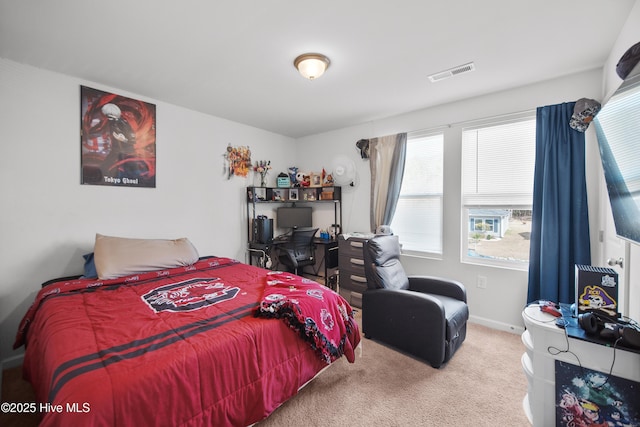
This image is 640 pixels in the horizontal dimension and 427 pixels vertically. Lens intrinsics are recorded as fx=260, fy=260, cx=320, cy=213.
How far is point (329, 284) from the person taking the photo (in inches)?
151

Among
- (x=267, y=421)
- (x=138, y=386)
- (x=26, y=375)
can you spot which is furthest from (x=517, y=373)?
(x=26, y=375)

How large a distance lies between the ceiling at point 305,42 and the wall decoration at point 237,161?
0.94 metres

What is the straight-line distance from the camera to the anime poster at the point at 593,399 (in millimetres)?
1268

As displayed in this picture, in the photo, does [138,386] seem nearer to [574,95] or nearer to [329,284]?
[329,284]

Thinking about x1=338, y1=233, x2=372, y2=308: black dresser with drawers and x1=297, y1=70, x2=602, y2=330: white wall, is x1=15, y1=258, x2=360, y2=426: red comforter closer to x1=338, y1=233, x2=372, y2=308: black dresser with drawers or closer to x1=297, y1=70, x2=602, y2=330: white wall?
x1=338, y1=233, x2=372, y2=308: black dresser with drawers

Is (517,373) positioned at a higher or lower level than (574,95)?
lower

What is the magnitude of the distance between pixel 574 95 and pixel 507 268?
5.73ft

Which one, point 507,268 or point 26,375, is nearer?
point 26,375

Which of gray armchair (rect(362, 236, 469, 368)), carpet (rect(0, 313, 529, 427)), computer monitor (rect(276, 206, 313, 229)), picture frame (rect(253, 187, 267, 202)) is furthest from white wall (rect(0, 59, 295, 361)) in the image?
gray armchair (rect(362, 236, 469, 368))

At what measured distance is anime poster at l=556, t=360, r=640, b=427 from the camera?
1.27 meters

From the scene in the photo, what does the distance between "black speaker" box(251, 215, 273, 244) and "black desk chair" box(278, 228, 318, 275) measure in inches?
9.0

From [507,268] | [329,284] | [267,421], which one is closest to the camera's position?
[267,421]

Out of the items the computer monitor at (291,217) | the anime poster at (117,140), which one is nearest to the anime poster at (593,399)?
the computer monitor at (291,217)

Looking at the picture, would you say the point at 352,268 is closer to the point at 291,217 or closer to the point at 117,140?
the point at 291,217
